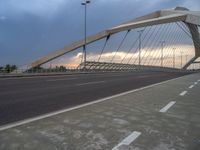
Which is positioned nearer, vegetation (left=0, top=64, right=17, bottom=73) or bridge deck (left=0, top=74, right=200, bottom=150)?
bridge deck (left=0, top=74, right=200, bottom=150)

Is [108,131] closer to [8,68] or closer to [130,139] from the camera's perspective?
[130,139]

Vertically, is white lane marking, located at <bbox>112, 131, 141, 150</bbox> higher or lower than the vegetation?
lower

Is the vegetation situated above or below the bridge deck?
above

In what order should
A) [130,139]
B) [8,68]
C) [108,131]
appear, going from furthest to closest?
[8,68] < [108,131] < [130,139]

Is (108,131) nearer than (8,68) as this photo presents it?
Yes

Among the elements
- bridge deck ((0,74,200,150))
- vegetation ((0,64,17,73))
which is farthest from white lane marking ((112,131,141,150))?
vegetation ((0,64,17,73))

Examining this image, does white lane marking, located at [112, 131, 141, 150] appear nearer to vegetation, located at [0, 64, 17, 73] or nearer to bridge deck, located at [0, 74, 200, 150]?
bridge deck, located at [0, 74, 200, 150]

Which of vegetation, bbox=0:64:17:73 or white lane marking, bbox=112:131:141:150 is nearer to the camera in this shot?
white lane marking, bbox=112:131:141:150

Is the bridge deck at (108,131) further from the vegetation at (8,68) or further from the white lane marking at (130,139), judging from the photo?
the vegetation at (8,68)

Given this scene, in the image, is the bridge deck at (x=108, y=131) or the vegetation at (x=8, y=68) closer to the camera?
the bridge deck at (x=108, y=131)

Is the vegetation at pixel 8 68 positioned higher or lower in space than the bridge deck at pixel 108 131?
higher

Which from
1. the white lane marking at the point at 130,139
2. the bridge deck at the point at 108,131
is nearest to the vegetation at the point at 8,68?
the bridge deck at the point at 108,131

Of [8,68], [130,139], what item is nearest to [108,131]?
[130,139]

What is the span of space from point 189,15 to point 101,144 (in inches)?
2324
